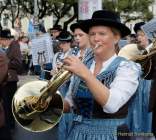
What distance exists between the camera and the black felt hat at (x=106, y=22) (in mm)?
3102

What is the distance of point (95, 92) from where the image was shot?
9.05 feet

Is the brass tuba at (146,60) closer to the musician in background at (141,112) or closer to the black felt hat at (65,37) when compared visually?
the musician in background at (141,112)

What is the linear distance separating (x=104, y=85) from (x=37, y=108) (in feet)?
1.77

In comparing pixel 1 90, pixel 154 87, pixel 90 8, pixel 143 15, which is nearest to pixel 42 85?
pixel 154 87

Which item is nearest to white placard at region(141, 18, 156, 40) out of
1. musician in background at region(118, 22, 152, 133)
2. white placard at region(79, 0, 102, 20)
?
musician in background at region(118, 22, 152, 133)

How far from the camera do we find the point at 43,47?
A: 6824mm

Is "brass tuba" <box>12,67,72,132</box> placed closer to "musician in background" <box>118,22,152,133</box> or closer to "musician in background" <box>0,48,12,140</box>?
"musician in background" <box>118,22,152,133</box>

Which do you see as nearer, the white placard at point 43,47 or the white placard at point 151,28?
the white placard at point 151,28

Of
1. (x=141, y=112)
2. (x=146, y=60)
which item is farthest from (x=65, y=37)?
(x=141, y=112)

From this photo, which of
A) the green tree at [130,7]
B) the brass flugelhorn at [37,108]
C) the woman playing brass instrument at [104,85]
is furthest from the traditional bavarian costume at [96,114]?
the green tree at [130,7]

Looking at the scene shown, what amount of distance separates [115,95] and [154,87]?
1265 mm

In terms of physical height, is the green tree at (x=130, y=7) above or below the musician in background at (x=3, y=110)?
below

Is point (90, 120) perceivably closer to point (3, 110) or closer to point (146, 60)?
point (3, 110)

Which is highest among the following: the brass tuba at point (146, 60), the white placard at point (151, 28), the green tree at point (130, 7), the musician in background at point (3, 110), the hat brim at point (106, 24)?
the hat brim at point (106, 24)
